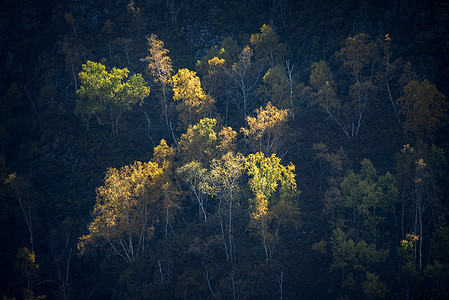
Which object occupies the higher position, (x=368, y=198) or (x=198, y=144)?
(x=198, y=144)

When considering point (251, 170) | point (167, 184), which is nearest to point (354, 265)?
point (251, 170)

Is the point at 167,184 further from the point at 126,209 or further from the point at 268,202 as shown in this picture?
the point at 268,202

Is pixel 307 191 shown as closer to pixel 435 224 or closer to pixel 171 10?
pixel 435 224

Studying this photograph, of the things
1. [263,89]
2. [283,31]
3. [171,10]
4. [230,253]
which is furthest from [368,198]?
[171,10]

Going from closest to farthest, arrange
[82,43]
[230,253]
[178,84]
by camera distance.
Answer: [230,253]
[178,84]
[82,43]

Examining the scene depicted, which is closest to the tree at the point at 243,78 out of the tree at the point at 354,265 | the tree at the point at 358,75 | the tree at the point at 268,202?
the tree at the point at 358,75
